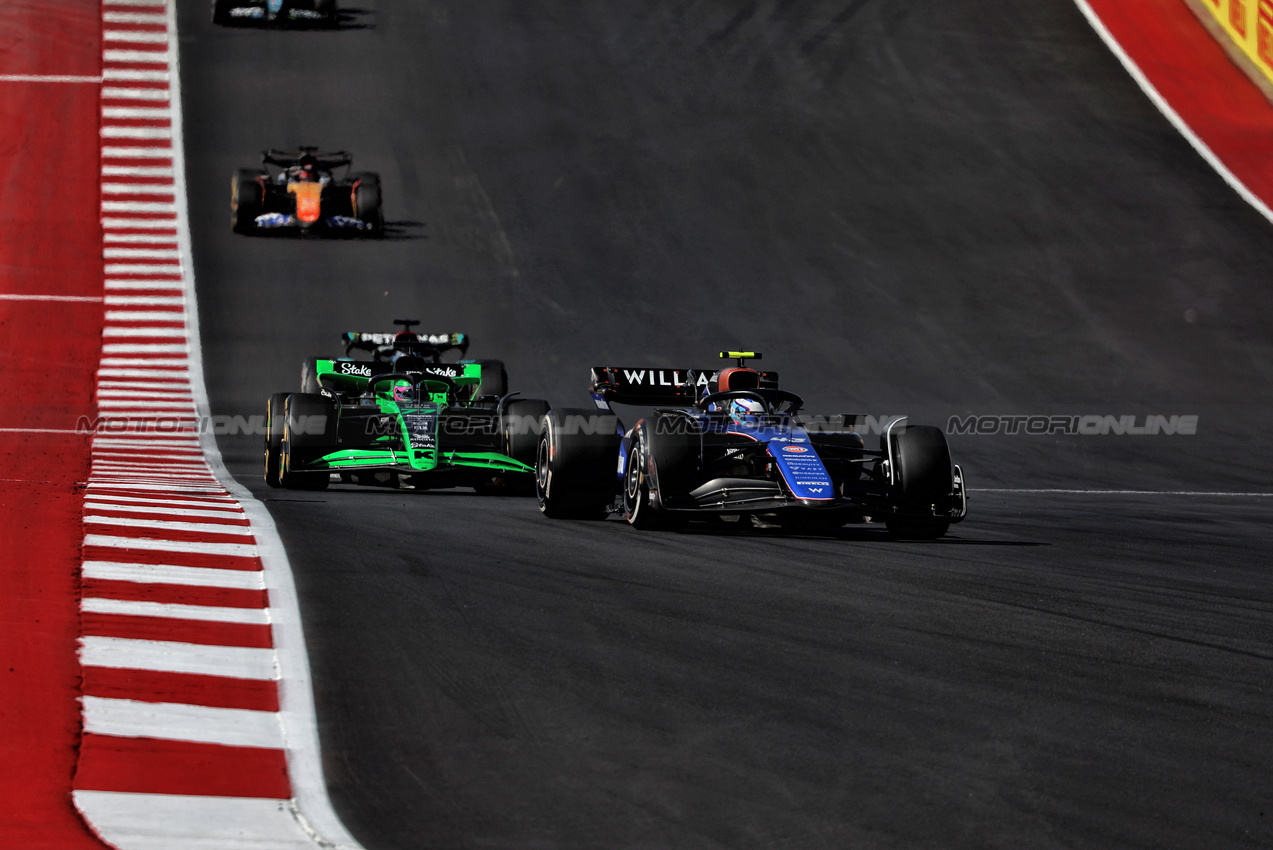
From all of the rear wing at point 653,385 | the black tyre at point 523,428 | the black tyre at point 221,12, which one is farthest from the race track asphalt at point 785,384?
the black tyre at point 523,428

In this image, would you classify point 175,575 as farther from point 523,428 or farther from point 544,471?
point 523,428

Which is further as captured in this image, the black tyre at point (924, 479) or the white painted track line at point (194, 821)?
the black tyre at point (924, 479)

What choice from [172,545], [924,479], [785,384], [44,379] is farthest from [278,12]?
[172,545]

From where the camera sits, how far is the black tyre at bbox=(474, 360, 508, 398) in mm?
15812

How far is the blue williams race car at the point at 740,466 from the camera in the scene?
10555 millimetres

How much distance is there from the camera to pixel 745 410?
11.6 meters

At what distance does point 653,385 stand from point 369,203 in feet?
45.8

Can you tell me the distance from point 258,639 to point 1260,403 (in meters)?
16.7

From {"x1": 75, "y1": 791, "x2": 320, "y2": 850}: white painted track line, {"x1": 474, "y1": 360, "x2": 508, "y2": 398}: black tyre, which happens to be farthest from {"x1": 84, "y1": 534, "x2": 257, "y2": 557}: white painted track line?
{"x1": 474, "y1": 360, "x2": 508, "y2": 398}: black tyre

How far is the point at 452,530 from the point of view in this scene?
33.7ft

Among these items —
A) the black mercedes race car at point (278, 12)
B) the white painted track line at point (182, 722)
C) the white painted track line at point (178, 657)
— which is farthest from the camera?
the black mercedes race car at point (278, 12)

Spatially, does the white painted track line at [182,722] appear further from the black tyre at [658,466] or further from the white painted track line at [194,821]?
the black tyre at [658,466]

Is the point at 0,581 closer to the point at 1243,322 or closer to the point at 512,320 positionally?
the point at 512,320

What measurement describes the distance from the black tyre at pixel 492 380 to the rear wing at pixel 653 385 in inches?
149
